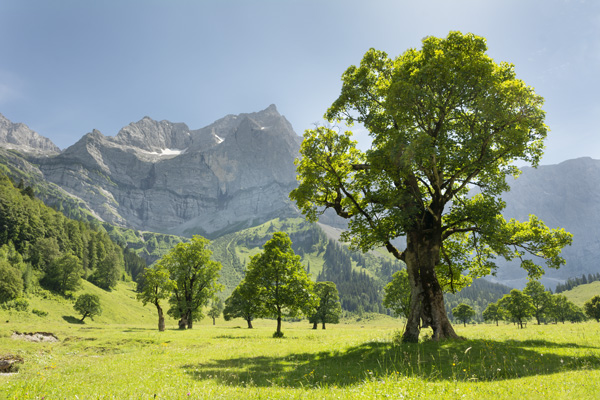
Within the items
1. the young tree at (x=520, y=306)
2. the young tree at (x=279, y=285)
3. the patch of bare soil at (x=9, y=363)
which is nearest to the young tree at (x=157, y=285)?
the young tree at (x=279, y=285)

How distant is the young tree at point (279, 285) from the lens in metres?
41.2

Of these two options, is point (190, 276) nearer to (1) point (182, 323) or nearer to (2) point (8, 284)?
(1) point (182, 323)

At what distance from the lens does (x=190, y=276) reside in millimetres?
56500

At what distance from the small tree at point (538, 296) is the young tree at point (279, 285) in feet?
257

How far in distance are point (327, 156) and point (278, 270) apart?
25.1 metres

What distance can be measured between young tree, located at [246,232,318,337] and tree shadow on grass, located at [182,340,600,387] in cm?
2394

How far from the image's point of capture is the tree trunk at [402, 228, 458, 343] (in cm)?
1838

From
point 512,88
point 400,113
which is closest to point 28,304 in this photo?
point 400,113

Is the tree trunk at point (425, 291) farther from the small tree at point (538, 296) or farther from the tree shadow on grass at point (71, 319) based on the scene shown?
the tree shadow on grass at point (71, 319)

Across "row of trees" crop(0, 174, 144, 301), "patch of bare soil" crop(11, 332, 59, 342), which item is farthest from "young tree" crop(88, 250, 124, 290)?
"patch of bare soil" crop(11, 332, 59, 342)

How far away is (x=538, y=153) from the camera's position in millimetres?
18750

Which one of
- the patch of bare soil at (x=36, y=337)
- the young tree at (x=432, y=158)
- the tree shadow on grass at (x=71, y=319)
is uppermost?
the young tree at (x=432, y=158)

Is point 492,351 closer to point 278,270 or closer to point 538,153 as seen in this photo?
point 538,153

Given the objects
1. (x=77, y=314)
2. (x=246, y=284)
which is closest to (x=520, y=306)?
(x=246, y=284)
